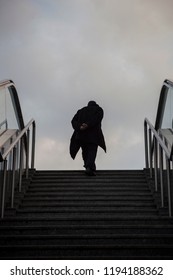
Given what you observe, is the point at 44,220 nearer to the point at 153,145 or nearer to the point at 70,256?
the point at 70,256

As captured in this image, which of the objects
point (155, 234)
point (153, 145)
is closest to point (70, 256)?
point (155, 234)

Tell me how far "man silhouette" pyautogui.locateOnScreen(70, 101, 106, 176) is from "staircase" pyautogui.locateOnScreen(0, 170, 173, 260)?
0.95 m

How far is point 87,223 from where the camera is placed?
17.7 ft

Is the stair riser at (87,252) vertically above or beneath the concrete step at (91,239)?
beneath

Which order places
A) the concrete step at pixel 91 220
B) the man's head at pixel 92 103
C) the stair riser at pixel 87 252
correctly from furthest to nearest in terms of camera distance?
1. the man's head at pixel 92 103
2. the concrete step at pixel 91 220
3. the stair riser at pixel 87 252

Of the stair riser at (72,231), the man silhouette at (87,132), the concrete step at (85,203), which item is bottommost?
the stair riser at (72,231)

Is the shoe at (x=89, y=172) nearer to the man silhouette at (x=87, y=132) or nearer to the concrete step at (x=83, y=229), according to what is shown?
the man silhouette at (x=87, y=132)

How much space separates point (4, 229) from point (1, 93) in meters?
2.01

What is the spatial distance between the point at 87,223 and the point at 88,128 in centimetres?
273

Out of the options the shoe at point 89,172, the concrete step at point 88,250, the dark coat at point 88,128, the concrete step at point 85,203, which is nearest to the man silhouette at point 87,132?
the dark coat at point 88,128

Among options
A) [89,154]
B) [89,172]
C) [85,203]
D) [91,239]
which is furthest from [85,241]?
[89,154]

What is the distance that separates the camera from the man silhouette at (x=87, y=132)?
26.1 feet

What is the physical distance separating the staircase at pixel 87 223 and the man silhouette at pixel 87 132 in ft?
3.11
